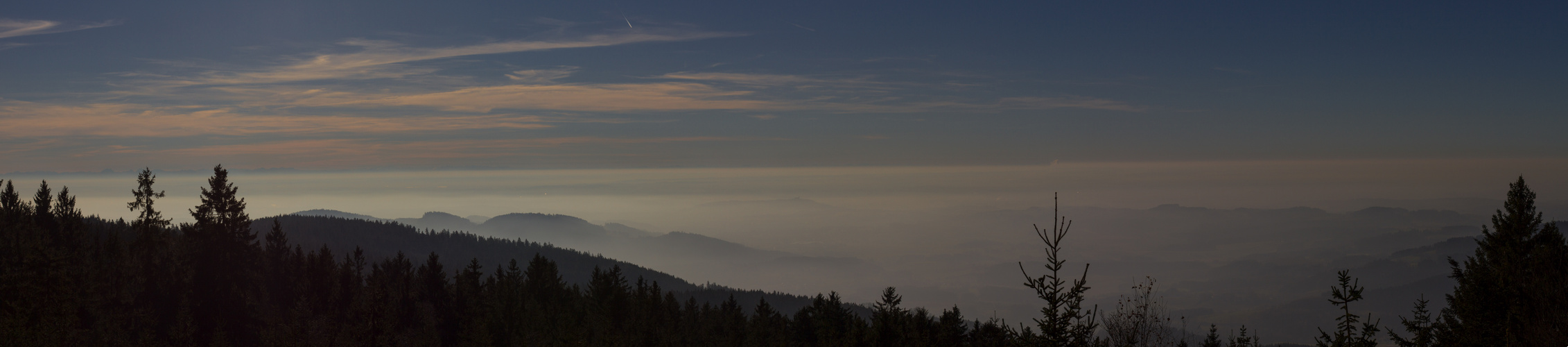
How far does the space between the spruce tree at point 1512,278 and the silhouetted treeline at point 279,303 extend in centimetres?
2575

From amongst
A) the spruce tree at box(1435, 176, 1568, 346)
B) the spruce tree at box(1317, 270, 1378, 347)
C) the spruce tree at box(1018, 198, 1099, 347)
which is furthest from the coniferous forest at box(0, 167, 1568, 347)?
the spruce tree at box(1018, 198, 1099, 347)

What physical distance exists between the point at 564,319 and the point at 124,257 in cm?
4197

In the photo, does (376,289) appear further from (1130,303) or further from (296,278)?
(1130,303)

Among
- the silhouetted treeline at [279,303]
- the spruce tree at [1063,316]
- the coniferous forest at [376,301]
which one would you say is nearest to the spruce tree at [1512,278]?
the coniferous forest at [376,301]

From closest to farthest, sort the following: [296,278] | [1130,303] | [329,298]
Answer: [1130,303]
[329,298]
[296,278]

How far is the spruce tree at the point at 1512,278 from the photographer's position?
32031mm

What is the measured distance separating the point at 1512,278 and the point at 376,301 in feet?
230

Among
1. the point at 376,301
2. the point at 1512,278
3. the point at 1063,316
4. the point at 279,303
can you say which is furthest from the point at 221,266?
the point at 1512,278

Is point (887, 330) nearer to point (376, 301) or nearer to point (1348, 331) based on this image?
point (1348, 331)


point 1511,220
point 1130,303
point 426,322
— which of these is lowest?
point 426,322

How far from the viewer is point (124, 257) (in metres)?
68.8

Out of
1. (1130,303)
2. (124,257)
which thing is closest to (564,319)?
(124,257)

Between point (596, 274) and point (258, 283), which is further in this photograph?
point (596, 274)

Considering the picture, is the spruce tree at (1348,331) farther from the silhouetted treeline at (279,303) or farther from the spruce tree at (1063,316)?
the silhouetted treeline at (279,303)
